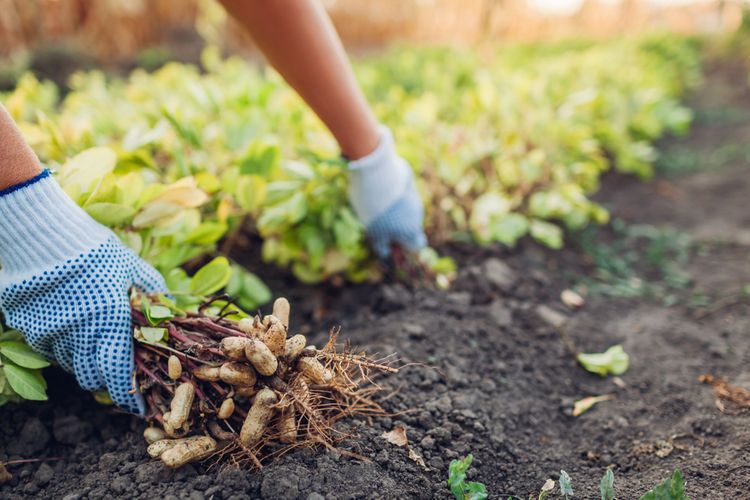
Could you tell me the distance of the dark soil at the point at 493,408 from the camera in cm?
111

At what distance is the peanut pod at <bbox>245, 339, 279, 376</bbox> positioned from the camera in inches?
40.1

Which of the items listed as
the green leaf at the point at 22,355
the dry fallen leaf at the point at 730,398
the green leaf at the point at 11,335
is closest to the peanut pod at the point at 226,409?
the green leaf at the point at 22,355

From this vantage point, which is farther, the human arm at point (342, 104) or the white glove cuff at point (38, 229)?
the human arm at point (342, 104)

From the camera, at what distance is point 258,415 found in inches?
41.5

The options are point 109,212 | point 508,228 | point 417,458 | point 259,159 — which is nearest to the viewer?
point 417,458

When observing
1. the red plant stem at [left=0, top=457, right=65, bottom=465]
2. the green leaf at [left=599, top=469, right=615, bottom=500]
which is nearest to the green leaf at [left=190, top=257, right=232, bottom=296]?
the red plant stem at [left=0, top=457, right=65, bottom=465]

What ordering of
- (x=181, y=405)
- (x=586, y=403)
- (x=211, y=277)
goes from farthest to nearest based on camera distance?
(x=586, y=403) → (x=211, y=277) → (x=181, y=405)

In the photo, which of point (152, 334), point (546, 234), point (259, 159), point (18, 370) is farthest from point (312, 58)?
point (546, 234)

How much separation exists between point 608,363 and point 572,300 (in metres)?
0.46

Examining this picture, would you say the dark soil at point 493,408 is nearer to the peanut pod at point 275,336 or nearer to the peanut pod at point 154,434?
the peanut pod at point 154,434

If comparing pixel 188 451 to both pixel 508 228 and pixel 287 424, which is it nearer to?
pixel 287 424

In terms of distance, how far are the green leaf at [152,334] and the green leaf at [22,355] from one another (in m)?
0.25

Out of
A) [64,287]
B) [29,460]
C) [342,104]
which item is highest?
[342,104]

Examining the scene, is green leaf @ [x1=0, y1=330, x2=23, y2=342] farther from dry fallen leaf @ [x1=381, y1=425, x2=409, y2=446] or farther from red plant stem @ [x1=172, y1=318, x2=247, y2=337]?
dry fallen leaf @ [x1=381, y1=425, x2=409, y2=446]
